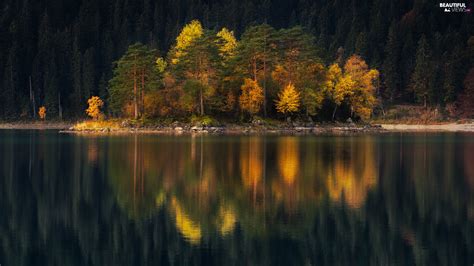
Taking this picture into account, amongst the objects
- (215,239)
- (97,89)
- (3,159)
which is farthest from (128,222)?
(97,89)

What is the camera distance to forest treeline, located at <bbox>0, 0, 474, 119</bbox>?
342ft

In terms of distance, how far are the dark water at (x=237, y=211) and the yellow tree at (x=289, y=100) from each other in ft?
168

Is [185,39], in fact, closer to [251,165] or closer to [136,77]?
[136,77]

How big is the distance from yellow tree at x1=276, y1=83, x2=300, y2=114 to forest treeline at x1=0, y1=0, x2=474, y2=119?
0.23 m

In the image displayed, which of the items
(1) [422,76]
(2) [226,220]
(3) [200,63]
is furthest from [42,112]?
(2) [226,220]

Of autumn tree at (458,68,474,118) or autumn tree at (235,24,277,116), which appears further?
autumn tree at (458,68,474,118)

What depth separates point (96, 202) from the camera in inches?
1194

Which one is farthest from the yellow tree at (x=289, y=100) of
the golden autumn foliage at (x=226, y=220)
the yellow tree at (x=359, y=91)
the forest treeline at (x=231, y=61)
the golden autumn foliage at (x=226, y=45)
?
the golden autumn foliage at (x=226, y=220)

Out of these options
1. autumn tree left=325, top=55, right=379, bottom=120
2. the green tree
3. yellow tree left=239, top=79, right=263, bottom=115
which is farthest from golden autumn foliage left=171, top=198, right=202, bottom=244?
the green tree

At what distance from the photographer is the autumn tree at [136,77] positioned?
342ft

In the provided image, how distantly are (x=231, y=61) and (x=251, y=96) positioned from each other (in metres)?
7.60

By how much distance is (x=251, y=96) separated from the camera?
10062 centimetres

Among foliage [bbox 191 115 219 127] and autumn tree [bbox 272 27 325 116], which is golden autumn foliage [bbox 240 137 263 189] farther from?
autumn tree [bbox 272 27 325 116]

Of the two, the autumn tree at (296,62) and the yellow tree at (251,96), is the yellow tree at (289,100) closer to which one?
the yellow tree at (251,96)
